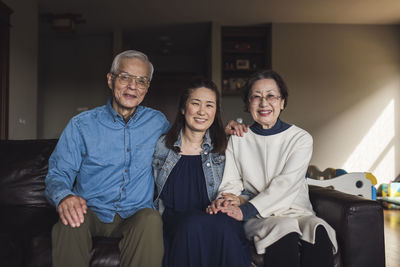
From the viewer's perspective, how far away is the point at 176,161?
1.69 metres

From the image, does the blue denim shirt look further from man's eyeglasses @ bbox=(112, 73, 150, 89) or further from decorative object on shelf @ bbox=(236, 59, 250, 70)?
decorative object on shelf @ bbox=(236, 59, 250, 70)

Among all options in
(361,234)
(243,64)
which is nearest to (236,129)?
(361,234)

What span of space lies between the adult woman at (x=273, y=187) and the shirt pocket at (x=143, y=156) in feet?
1.36

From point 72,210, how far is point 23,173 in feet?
2.70

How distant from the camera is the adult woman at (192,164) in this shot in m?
1.42

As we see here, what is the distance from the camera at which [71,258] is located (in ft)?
4.16

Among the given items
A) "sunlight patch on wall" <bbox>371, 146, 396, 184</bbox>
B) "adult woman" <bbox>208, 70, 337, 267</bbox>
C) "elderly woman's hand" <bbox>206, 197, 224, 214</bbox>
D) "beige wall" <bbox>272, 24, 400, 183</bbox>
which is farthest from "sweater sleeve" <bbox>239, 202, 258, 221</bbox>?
"sunlight patch on wall" <bbox>371, 146, 396, 184</bbox>

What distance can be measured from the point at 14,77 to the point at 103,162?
2.99m

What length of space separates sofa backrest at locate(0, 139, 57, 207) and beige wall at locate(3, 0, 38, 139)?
6.99ft

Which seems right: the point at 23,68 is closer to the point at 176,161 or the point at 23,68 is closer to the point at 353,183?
the point at 176,161

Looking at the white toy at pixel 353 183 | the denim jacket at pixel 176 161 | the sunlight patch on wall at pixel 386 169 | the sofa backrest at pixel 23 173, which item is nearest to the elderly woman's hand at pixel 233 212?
the denim jacket at pixel 176 161

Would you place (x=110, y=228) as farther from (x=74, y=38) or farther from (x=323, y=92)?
(x=74, y=38)

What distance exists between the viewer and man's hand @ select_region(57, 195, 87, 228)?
4.23 feet

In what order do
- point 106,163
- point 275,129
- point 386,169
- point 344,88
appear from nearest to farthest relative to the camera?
point 106,163 → point 275,129 → point 386,169 → point 344,88
